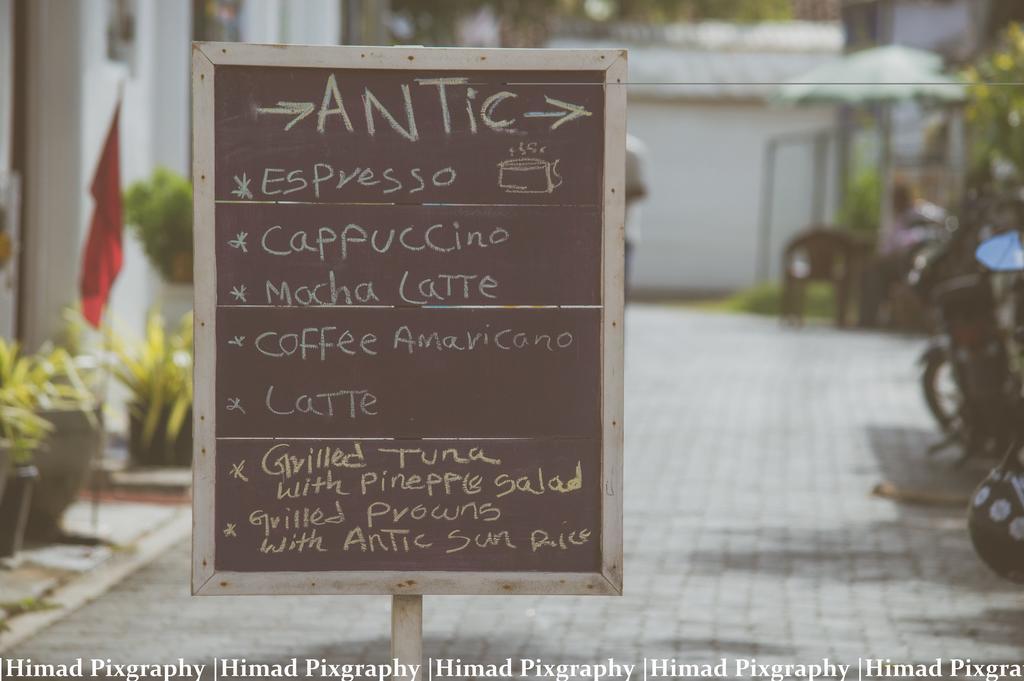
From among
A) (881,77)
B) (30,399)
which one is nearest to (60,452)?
(30,399)

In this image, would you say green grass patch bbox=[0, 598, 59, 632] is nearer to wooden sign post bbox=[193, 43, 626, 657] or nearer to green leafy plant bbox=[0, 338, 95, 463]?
green leafy plant bbox=[0, 338, 95, 463]

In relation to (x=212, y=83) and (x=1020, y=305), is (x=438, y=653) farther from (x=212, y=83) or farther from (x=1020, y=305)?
(x=1020, y=305)

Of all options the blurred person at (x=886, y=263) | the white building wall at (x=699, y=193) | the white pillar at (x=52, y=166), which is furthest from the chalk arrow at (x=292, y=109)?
the white building wall at (x=699, y=193)

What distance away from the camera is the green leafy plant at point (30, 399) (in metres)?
7.69

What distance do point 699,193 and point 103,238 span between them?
24662 mm

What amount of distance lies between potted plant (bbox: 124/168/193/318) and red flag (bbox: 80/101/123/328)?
283 centimetres

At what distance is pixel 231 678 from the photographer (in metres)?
5.96

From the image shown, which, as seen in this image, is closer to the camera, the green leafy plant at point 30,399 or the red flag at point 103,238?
the green leafy plant at point 30,399

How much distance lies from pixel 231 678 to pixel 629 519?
11.8ft

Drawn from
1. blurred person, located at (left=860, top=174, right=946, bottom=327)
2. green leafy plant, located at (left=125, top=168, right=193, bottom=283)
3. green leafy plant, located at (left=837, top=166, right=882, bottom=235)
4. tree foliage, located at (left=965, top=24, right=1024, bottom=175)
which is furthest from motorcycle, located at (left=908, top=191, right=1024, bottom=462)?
green leafy plant, located at (left=837, top=166, right=882, bottom=235)

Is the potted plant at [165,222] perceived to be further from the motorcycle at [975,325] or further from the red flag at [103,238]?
the motorcycle at [975,325]

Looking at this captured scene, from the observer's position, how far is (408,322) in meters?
5.02

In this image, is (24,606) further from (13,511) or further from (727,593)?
(727,593)

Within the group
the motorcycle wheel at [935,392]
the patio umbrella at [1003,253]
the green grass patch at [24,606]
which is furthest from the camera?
the motorcycle wheel at [935,392]
